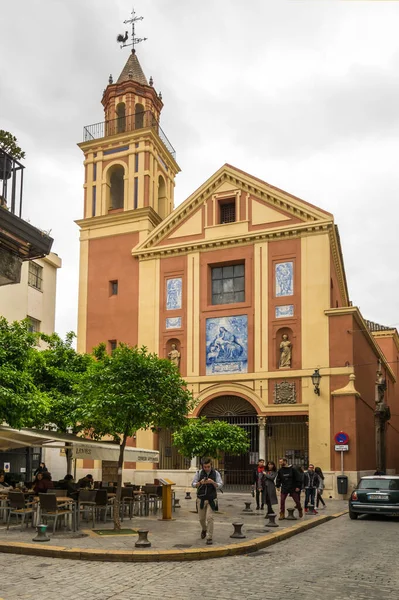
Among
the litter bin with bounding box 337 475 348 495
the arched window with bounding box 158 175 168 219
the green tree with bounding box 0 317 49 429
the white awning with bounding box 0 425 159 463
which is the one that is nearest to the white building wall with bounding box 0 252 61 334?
the arched window with bounding box 158 175 168 219

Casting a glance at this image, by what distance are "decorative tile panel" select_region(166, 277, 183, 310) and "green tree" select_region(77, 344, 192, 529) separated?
16.6 m

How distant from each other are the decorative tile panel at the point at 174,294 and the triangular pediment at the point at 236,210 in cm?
183

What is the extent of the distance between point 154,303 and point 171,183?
967cm

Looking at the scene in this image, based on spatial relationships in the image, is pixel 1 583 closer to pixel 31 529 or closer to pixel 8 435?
pixel 31 529

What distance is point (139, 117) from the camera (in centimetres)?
3838

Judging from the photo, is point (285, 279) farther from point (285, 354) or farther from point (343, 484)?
point (343, 484)

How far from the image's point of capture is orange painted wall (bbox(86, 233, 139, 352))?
34281 millimetres

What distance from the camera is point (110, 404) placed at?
1518cm

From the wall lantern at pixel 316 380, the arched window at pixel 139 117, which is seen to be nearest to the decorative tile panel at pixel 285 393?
the wall lantern at pixel 316 380

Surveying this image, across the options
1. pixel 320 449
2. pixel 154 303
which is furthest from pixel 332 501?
pixel 154 303

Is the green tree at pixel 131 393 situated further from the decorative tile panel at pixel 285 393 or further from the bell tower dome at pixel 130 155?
the bell tower dome at pixel 130 155

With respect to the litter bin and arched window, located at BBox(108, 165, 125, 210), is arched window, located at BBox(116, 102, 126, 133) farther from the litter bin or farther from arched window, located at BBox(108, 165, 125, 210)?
the litter bin

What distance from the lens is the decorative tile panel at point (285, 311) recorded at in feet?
101

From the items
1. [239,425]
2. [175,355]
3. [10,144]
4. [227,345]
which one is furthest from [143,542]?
[175,355]
